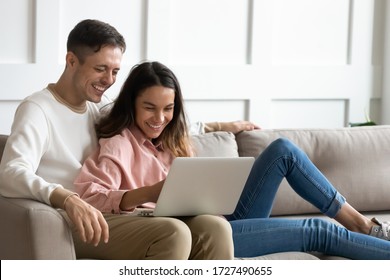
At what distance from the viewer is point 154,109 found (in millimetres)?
2732

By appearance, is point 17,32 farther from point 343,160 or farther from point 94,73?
point 343,160

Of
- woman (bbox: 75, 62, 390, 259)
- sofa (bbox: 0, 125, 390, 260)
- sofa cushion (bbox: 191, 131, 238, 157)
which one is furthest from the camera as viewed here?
sofa (bbox: 0, 125, 390, 260)

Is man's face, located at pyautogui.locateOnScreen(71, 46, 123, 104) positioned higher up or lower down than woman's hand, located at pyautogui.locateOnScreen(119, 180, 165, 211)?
higher up

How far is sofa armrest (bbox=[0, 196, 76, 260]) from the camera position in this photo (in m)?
2.28

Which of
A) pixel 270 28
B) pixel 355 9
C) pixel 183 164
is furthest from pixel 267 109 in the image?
pixel 183 164

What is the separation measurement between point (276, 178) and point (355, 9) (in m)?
1.73

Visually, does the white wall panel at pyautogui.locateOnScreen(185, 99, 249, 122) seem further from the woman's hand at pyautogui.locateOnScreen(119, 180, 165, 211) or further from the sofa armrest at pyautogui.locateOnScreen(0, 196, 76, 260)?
the sofa armrest at pyautogui.locateOnScreen(0, 196, 76, 260)

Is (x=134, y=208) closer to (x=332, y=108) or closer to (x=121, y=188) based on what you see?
(x=121, y=188)

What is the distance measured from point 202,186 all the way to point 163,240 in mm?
177

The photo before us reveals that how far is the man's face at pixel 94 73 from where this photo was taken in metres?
2.68

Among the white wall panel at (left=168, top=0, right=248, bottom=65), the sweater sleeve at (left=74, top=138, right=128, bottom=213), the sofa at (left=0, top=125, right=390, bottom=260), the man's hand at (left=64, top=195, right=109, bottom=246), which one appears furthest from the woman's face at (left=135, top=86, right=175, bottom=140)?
the white wall panel at (left=168, top=0, right=248, bottom=65)

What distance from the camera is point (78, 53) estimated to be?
270 cm

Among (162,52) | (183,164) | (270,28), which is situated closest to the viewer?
(183,164)

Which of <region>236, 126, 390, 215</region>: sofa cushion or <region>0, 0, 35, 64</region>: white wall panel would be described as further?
<region>0, 0, 35, 64</region>: white wall panel
